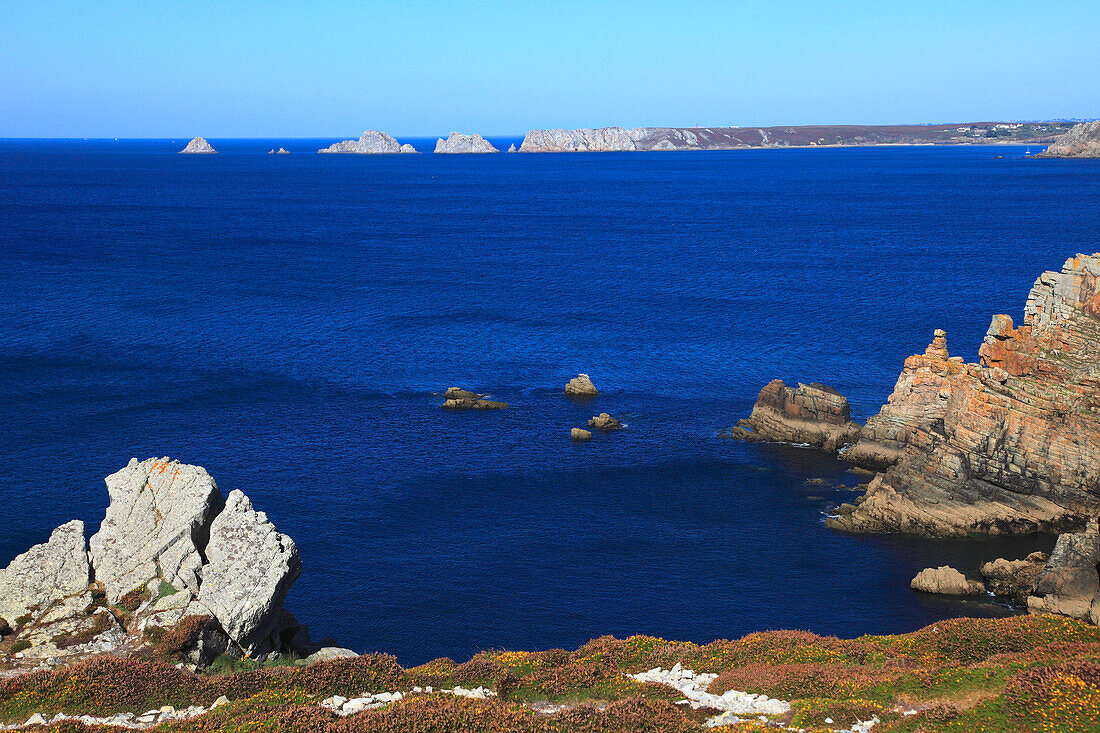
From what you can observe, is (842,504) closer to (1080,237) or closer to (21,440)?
(21,440)

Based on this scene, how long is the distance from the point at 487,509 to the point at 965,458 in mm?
37445

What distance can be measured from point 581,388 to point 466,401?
1298 cm

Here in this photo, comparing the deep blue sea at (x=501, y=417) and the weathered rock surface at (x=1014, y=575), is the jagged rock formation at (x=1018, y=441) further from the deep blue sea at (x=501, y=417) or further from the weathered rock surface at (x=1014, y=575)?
the weathered rock surface at (x=1014, y=575)

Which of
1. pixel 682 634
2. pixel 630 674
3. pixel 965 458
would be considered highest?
pixel 630 674

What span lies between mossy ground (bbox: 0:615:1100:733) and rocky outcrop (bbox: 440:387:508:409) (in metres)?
60.7

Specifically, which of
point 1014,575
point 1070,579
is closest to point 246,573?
point 1070,579

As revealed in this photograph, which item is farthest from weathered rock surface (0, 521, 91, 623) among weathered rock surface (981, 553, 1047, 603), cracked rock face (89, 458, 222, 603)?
weathered rock surface (981, 553, 1047, 603)

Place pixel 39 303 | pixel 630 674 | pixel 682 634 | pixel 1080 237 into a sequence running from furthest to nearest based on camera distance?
pixel 1080 237
pixel 39 303
pixel 682 634
pixel 630 674

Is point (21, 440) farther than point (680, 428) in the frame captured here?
No

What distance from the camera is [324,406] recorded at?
317 ft

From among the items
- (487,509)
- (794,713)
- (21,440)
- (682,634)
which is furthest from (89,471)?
(794,713)

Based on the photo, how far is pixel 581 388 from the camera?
100500 millimetres

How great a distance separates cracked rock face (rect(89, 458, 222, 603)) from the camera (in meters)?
37.7

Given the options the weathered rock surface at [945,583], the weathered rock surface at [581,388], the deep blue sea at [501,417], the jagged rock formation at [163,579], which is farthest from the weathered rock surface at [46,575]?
the weathered rock surface at [581,388]
